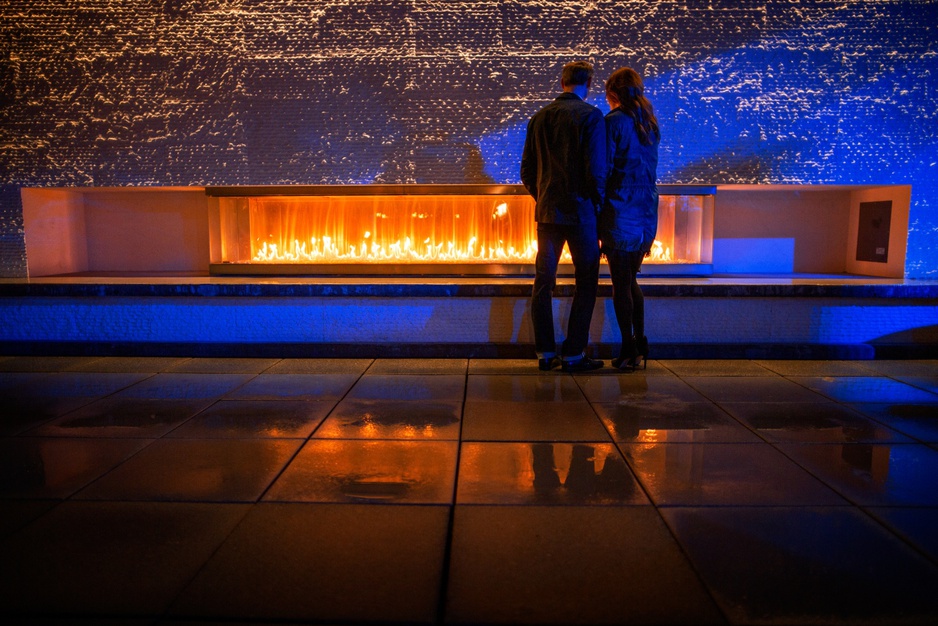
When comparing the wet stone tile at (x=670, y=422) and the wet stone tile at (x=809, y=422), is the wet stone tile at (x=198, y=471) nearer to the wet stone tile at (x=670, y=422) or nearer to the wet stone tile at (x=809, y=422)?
the wet stone tile at (x=670, y=422)

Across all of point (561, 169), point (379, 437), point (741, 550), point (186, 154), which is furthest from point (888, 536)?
point (186, 154)

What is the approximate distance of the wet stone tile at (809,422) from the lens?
309cm

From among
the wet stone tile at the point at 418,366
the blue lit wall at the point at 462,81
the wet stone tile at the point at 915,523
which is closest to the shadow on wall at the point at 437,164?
the blue lit wall at the point at 462,81

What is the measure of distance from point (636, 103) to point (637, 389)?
1858 mm

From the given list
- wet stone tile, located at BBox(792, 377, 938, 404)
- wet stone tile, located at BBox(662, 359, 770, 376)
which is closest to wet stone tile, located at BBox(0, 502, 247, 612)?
wet stone tile, located at BBox(662, 359, 770, 376)

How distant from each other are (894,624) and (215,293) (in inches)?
184

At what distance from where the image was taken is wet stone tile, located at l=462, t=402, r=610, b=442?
Result: 3119mm

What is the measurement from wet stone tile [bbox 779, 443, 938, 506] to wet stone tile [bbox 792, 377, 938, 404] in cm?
Answer: 92

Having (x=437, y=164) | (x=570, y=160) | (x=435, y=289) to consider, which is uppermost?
(x=437, y=164)

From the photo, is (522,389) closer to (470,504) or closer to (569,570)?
(470,504)

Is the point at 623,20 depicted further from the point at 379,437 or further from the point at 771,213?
the point at 379,437

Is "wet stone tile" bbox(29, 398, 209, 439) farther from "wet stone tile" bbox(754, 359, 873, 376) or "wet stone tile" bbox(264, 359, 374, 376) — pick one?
"wet stone tile" bbox(754, 359, 873, 376)

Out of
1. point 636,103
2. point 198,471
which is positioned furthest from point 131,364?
point 636,103

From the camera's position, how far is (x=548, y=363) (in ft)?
15.2
